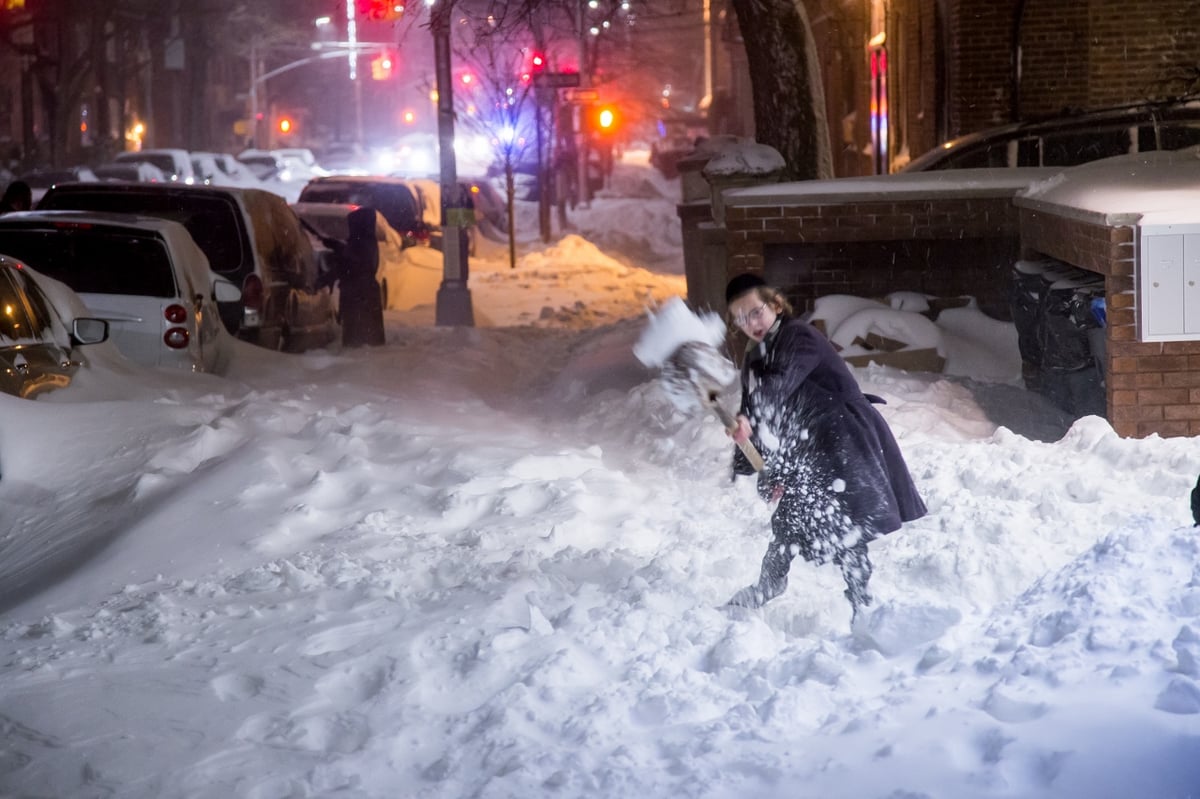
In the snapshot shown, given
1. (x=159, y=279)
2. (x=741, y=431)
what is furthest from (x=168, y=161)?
(x=741, y=431)

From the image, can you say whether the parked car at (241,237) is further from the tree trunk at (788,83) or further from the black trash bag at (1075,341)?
the black trash bag at (1075,341)

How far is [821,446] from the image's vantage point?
5.60 metres

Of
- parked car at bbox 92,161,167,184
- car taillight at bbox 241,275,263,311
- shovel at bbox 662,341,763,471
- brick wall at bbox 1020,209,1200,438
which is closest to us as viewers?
shovel at bbox 662,341,763,471

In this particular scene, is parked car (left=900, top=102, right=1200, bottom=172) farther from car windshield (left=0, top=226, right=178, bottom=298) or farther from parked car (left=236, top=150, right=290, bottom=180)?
parked car (left=236, top=150, right=290, bottom=180)

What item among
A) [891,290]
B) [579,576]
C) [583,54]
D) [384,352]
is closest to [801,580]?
[579,576]

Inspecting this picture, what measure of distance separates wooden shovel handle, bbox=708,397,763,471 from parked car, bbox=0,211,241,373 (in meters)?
5.92

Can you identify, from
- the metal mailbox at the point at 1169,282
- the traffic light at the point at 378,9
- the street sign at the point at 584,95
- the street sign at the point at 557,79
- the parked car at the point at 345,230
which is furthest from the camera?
the street sign at the point at 584,95

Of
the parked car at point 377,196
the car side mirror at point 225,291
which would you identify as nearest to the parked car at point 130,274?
the car side mirror at point 225,291

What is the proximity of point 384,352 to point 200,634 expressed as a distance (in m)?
8.93

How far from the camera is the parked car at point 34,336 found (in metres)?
8.11

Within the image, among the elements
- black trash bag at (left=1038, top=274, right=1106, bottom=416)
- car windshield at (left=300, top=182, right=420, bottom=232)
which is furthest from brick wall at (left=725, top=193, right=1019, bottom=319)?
car windshield at (left=300, top=182, right=420, bottom=232)

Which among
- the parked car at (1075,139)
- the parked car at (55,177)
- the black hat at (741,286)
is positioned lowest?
the black hat at (741,286)

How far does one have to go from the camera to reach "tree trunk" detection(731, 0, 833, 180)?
48.3 ft

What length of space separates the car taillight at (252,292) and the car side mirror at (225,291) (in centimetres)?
32
